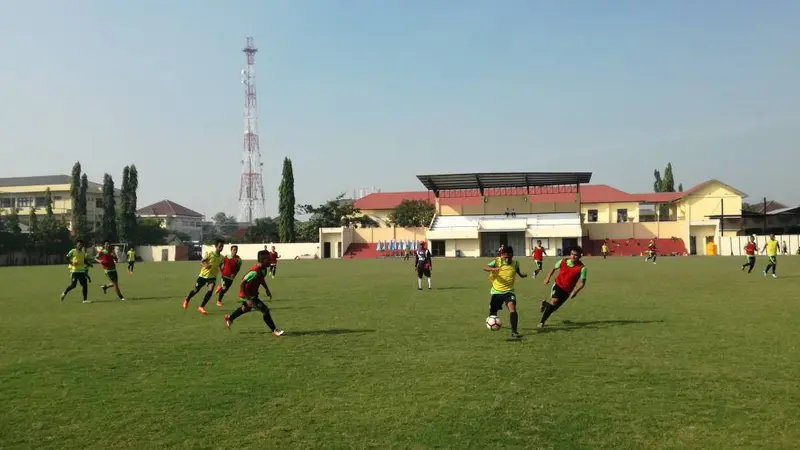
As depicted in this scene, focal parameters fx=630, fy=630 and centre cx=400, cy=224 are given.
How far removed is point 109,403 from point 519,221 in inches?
2694

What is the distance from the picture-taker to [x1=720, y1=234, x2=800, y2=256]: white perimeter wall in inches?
2403

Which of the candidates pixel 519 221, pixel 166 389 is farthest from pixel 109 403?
pixel 519 221

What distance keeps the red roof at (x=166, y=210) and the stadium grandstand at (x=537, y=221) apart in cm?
6570

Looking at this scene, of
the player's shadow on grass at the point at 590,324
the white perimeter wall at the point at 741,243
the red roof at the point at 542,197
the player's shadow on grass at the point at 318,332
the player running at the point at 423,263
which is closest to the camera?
the player's shadow on grass at the point at 318,332

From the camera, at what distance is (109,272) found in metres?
19.4

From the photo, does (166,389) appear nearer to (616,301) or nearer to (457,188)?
(616,301)

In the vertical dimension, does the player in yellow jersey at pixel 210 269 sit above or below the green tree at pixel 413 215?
below

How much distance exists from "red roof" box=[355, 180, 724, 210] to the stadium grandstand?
0.15 m

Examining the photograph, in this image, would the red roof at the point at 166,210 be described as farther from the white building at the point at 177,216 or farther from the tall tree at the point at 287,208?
the tall tree at the point at 287,208

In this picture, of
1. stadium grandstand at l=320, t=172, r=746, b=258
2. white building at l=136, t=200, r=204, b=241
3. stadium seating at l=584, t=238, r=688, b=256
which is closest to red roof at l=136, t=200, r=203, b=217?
white building at l=136, t=200, r=204, b=241

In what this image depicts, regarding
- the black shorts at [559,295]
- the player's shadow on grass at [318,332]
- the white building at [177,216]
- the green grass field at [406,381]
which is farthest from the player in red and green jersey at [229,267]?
the white building at [177,216]

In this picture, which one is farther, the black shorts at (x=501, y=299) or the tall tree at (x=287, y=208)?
the tall tree at (x=287, y=208)

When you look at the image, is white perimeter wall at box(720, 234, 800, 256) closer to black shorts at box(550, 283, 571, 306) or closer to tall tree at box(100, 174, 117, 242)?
black shorts at box(550, 283, 571, 306)

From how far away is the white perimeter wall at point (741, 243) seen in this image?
2403 inches
